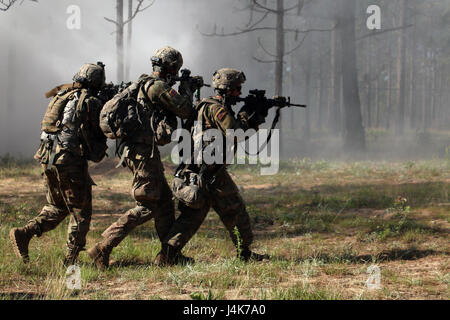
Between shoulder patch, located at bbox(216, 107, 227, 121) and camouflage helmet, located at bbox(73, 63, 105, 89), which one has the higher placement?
camouflage helmet, located at bbox(73, 63, 105, 89)

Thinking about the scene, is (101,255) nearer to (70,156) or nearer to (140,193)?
(140,193)

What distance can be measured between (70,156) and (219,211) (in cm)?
150

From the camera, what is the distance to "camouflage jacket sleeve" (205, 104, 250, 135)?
15.2ft

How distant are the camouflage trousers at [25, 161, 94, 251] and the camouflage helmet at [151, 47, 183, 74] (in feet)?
3.89

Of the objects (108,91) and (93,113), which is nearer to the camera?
(93,113)

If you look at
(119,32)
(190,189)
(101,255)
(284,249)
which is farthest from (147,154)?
(119,32)

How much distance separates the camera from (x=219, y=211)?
4.98 meters

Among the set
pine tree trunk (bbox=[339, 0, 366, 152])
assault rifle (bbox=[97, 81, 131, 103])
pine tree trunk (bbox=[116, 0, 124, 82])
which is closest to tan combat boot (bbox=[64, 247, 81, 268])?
assault rifle (bbox=[97, 81, 131, 103])

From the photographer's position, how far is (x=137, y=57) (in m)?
30.1

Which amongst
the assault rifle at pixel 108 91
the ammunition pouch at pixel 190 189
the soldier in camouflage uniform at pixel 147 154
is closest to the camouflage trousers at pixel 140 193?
the soldier in camouflage uniform at pixel 147 154

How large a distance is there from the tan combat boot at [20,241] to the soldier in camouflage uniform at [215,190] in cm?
125

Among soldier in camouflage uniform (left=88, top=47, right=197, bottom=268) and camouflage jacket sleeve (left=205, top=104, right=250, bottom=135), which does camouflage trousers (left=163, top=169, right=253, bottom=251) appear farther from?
camouflage jacket sleeve (left=205, top=104, right=250, bottom=135)

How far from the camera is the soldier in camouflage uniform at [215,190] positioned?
4770mm
